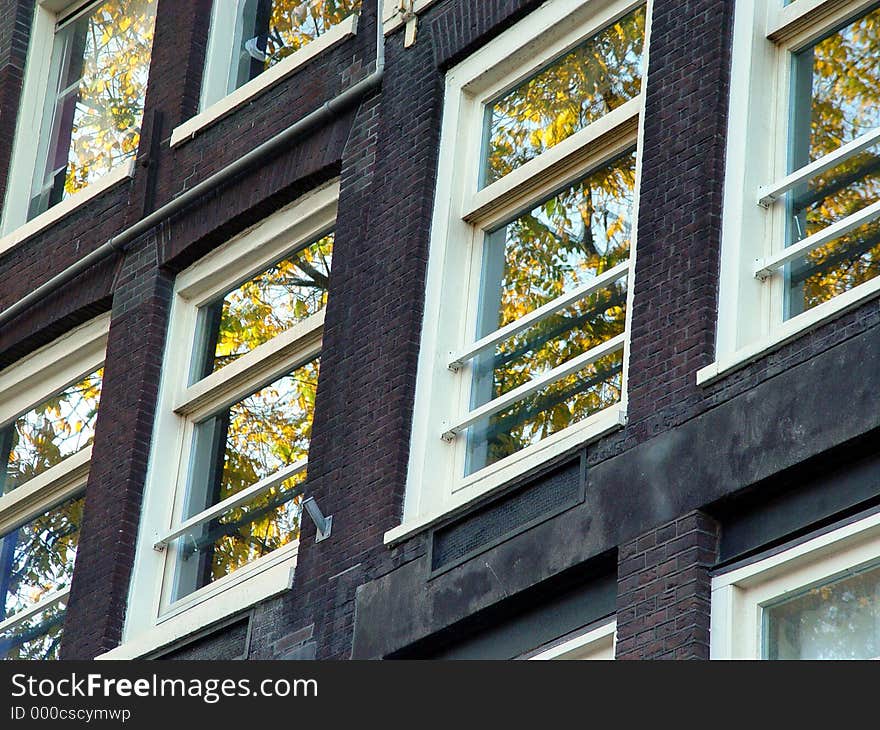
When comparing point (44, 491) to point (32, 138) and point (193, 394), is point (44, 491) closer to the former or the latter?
point (193, 394)

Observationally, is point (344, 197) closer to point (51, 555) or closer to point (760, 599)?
point (51, 555)

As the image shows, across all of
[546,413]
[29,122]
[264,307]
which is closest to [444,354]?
[546,413]

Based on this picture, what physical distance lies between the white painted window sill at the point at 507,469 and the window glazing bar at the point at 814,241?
3.58 ft

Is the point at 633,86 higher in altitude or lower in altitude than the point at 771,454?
higher

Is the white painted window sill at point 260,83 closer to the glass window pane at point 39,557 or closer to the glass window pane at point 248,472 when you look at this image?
the glass window pane at point 248,472

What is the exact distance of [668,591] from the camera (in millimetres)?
11117

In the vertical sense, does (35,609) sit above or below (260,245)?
below

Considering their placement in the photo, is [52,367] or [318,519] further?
[52,367]

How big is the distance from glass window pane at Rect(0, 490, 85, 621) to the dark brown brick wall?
6.38 metres

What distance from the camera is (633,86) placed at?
1359cm

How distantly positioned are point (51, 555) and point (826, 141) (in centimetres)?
752

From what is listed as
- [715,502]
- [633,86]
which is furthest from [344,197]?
[715,502]

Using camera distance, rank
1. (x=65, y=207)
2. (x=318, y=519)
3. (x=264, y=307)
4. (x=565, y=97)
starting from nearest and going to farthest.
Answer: (x=318, y=519)
(x=565, y=97)
(x=264, y=307)
(x=65, y=207)

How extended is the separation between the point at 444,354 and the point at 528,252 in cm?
84
